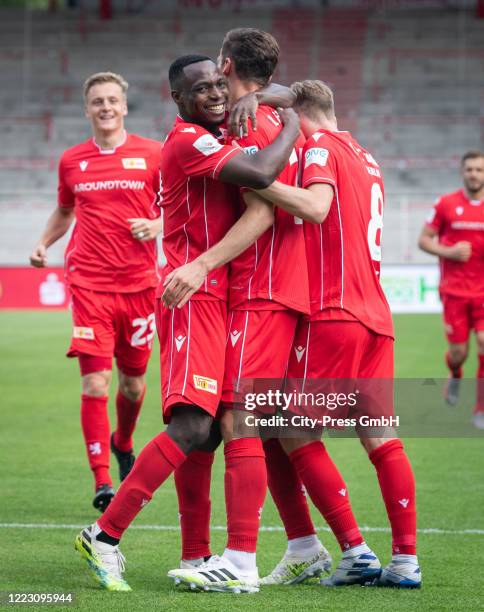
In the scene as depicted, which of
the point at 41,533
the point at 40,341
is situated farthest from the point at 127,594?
the point at 40,341

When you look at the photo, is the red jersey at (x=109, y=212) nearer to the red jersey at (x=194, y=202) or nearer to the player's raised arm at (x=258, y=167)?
the red jersey at (x=194, y=202)

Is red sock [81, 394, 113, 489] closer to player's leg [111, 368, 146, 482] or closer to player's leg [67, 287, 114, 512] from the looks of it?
player's leg [67, 287, 114, 512]

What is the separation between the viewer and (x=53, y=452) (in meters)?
8.48

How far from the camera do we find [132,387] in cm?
729

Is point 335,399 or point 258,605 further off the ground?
point 335,399

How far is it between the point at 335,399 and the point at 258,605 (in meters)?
0.95

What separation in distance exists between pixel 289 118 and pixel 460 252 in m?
6.04

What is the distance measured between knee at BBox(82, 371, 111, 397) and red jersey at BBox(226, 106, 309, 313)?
231 cm

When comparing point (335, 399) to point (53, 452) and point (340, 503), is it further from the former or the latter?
point (53, 452)

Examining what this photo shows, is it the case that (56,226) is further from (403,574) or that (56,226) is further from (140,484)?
(403,574)

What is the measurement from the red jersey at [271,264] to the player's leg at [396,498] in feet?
1.40

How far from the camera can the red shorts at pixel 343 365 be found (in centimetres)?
473

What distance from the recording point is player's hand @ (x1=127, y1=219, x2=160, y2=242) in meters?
7.04

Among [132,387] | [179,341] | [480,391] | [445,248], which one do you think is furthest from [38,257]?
[480,391]
